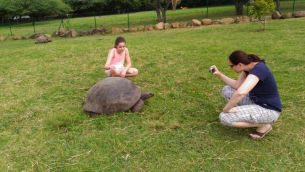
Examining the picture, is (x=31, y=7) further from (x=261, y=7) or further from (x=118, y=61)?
(x=118, y=61)

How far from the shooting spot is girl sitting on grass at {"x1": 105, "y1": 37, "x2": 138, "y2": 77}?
18.3 feet

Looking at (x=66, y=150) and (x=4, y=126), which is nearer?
(x=66, y=150)

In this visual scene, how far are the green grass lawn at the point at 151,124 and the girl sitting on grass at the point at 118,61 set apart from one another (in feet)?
1.54

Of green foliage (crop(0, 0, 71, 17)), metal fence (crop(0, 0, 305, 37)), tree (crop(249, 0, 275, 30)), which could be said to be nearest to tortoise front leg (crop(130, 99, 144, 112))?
tree (crop(249, 0, 275, 30))

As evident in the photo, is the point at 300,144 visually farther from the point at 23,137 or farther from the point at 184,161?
the point at 23,137

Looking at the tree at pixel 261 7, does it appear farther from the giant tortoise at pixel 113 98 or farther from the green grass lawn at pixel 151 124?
the giant tortoise at pixel 113 98

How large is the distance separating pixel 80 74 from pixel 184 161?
380 cm

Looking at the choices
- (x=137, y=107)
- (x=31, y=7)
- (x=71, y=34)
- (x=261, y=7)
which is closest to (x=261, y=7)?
(x=261, y=7)

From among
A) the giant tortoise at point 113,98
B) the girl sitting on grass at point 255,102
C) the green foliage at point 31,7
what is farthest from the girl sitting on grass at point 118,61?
the green foliage at point 31,7

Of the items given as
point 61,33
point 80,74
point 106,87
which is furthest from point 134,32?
point 106,87

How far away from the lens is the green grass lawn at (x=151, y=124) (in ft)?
12.1

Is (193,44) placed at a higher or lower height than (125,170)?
Result: higher

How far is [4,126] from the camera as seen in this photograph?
15.6 feet

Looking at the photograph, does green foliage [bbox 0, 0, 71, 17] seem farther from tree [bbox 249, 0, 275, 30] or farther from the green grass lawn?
the green grass lawn
